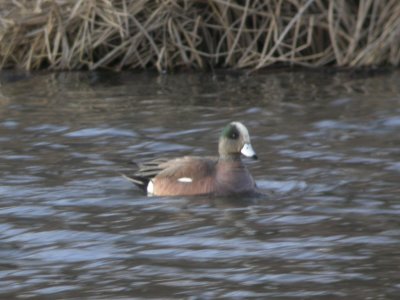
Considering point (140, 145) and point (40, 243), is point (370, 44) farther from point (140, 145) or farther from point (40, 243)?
point (40, 243)

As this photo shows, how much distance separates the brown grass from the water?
30 cm

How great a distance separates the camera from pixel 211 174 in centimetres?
864

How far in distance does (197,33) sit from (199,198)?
5646 millimetres

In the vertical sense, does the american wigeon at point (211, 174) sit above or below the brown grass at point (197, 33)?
below

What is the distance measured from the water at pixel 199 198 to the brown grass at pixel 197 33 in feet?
1.00

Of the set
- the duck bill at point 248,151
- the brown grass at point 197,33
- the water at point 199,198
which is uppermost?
the brown grass at point 197,33

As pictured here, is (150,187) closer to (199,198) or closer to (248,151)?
(199,198)

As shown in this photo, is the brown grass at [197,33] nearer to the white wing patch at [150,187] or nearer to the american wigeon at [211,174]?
the american wigeon at [211,174]

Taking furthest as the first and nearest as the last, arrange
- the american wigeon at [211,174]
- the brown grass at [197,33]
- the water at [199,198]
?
the brown grass at [197,33], the american wigeon at [211,174], the water at [199,198]

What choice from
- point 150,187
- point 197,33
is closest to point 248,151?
point 150,187

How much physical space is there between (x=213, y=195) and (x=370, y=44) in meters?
5.23

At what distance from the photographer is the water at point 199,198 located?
6.50 metres

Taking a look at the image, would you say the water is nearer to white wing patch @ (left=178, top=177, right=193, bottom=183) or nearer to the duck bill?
white wing patch @ (left=178, top=177, right=193, bottom=183)

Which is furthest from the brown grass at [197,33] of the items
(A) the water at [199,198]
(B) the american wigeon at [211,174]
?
(B) the american wigeon at [211,174]
